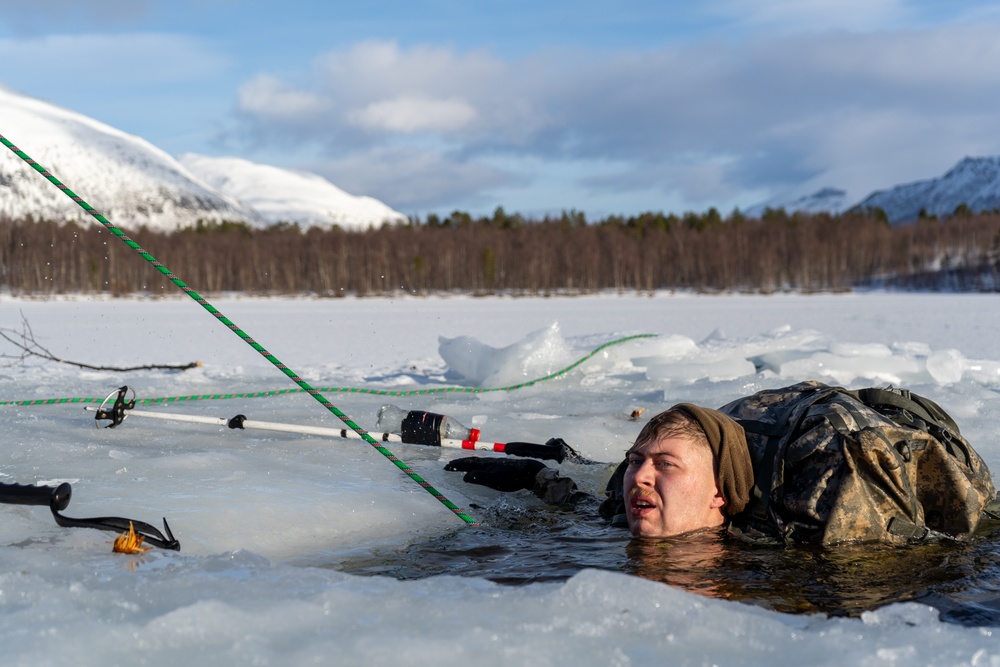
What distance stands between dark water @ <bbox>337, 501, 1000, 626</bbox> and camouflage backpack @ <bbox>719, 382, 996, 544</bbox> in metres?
0.09

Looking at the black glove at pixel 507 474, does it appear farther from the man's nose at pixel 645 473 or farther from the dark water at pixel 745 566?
the man's nose at pixel 645 473

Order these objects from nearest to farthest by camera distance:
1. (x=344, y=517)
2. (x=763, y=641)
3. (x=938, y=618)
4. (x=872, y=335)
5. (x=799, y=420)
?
(x=763, y=641), (x=938, y=618), (x=799, y=420), (x=344, y=517), (x=872, y=335)

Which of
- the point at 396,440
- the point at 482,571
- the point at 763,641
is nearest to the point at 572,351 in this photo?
A: the point at 396,440

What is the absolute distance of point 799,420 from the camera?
3.55 m

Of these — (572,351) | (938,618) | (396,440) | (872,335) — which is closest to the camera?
(938,618)

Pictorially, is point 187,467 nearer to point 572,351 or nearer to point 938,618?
point 938,618

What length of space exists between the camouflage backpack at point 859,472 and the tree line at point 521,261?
56.8 m

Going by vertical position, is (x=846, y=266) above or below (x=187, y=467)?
above

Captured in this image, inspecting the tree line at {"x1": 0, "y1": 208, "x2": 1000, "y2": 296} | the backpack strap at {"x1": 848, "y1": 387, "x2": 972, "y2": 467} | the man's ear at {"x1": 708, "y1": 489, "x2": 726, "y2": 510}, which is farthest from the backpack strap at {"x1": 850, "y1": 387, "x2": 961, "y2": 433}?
the tree line at {"x1": 0, "y1": 208, "x2": 1000, "y2": 296}

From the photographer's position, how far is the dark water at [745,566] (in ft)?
9.80

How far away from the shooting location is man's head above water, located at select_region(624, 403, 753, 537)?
350 cm

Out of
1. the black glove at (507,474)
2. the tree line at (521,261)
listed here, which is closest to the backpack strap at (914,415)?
the black glove at (507,474)

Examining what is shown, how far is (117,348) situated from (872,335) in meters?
15.0

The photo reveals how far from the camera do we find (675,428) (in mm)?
3525
